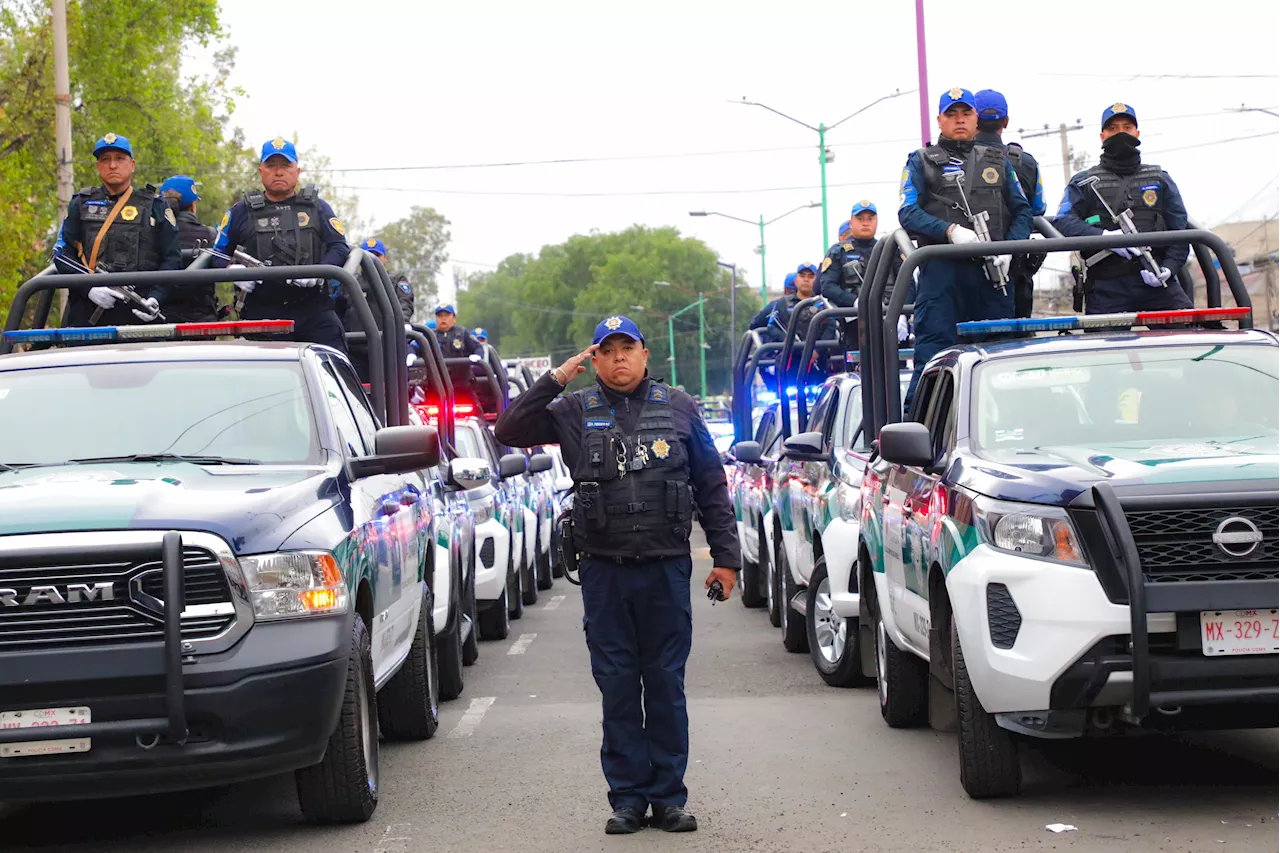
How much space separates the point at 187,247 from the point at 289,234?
150cm

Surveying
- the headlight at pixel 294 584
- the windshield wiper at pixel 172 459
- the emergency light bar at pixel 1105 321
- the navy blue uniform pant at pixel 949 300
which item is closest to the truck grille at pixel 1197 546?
the emergency light bar at pixel 1105 321

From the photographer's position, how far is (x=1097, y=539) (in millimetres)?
6535

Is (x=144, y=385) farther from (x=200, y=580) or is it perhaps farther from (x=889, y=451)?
(x=889, y=451)

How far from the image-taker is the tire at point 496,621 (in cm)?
1414

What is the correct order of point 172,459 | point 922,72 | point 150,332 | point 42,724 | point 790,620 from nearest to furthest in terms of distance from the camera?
point 42,724, point 172,459, point 150,332, point 790,620, point 922,72

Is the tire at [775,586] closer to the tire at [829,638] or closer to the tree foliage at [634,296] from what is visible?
the tire at [829,638]

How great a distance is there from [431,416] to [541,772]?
21.3 ft

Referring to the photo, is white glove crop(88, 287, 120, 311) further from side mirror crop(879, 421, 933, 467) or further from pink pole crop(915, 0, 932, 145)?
pink pole crop(915, 0, 932, 145)

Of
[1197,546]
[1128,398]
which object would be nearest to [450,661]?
[1128,398]

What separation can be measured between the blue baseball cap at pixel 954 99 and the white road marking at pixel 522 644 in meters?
5.16

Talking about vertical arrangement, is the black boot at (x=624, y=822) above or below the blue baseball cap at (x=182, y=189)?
below

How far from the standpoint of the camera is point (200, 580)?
6.24 metres

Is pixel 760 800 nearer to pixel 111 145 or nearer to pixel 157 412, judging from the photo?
pixel 157 412

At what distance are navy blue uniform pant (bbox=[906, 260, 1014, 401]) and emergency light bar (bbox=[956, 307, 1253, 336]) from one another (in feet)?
4.83
